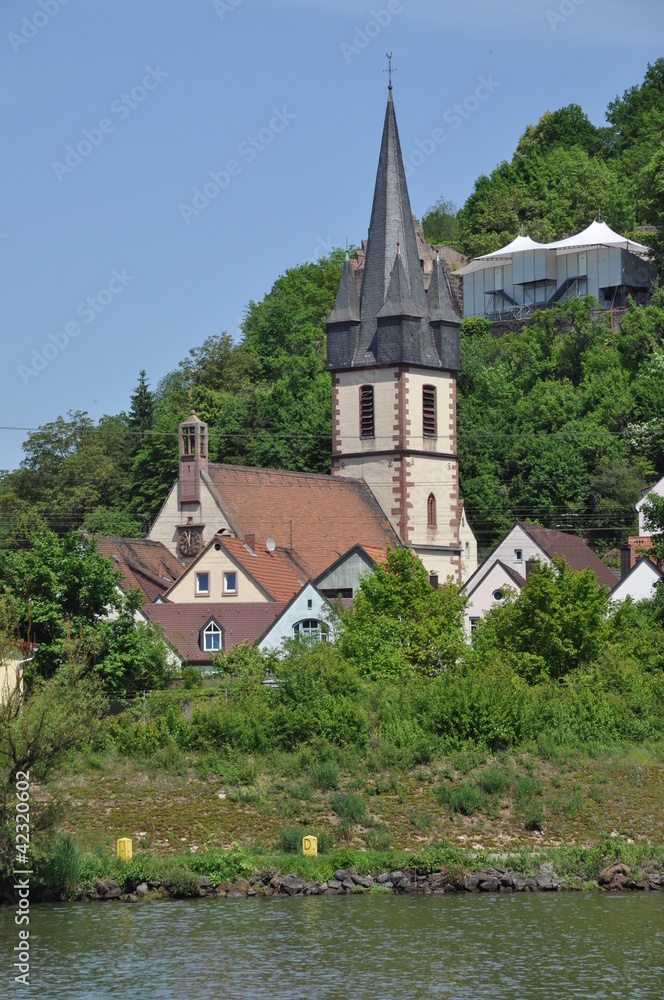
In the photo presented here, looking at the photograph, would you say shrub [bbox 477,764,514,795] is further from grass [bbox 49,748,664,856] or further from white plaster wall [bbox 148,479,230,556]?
white plaster wall [bbox 148,479,230,556]

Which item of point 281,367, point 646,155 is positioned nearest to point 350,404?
point 281,367

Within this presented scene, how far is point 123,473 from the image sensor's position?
98.2 m

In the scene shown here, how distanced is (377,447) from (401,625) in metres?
20.9

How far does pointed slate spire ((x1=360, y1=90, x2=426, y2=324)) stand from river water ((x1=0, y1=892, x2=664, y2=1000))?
3933 centimetres

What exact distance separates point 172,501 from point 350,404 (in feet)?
28.1

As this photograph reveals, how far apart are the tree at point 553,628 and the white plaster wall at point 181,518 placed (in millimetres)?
18956

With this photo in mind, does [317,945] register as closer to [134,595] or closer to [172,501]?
[134,595]

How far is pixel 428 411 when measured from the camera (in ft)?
236

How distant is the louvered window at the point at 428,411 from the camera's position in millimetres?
71562

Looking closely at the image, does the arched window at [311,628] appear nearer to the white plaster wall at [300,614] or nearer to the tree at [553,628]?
the white plaster wall at [300,614]

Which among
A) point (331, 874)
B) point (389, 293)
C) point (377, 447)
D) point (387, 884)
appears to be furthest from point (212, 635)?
point (387, 884)

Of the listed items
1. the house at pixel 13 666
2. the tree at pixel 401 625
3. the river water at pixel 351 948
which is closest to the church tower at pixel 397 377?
the tree at pixel 401 625

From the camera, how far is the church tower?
7069 centimetres

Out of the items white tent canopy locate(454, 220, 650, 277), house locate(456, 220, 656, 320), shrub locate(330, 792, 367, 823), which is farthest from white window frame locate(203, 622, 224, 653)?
white tent canopy locate(454, 220, 650, 277)
